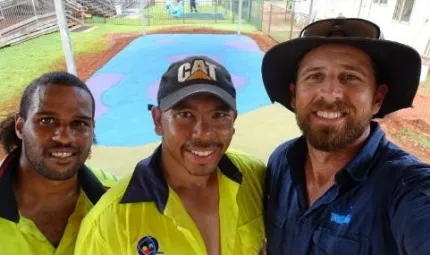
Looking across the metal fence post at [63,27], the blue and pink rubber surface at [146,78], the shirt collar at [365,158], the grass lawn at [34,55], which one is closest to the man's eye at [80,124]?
the shirt collar at [365,158]

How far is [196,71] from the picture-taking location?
4.91ft

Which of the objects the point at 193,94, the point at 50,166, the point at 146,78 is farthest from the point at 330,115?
the point at 146,78

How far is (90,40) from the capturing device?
12.6 metres

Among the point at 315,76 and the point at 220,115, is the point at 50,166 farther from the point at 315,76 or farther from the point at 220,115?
the point at 315,76

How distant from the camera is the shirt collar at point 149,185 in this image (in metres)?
1.30

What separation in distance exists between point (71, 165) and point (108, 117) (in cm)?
450

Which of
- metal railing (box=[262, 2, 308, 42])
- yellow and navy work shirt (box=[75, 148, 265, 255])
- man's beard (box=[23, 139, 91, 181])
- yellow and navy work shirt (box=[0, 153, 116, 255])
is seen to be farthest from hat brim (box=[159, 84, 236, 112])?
metal railing (box=[262, 2, 308, 42])

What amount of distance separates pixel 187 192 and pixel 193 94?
1.44 feet

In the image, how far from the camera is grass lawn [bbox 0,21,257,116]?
23.8 ft

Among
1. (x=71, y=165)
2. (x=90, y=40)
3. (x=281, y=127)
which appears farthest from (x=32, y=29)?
(x=71, y=165)

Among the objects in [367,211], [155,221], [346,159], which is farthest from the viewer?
[346,159]

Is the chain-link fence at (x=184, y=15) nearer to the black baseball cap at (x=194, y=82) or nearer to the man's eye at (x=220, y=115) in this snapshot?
the black baseball cap at (x=194, y=82)

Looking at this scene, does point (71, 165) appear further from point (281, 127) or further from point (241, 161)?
point (281, 127)

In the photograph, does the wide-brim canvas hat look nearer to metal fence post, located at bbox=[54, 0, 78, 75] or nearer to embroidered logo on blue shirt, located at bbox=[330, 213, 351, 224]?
embroidered logo on blue shirt, located at bbox=[330, 213, 351, 224]
